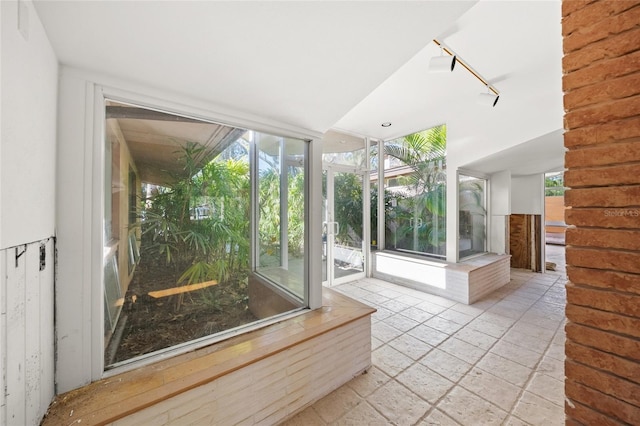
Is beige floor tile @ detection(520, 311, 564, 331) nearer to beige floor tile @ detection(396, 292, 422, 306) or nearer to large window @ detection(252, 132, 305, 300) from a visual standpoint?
beige floor tile @ detection(396, 292, 422, 306)

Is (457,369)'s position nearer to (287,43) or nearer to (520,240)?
(287,43)

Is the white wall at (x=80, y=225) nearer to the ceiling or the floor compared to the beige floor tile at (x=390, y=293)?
nearer to the ceiling

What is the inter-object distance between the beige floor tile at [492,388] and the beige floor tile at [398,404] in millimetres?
459

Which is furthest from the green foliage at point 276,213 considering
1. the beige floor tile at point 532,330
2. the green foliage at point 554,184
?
the green foliage at point 554,184

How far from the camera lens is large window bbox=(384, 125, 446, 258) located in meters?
4.28

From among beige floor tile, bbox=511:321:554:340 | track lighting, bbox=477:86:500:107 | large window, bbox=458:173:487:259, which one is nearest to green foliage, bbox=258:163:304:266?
track lighting, bbox=477:86:500:107

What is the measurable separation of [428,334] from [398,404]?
45.8 inches

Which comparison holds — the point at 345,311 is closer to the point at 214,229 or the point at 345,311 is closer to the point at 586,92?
the point at 214,229

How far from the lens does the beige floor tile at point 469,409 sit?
5.19 ft

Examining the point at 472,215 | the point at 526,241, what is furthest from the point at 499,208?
the point at 526,241

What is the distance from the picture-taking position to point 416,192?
4.54 m

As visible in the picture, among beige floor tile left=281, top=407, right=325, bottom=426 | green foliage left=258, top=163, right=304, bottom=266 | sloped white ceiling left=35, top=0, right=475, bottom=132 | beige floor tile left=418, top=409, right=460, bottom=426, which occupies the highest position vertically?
sloped white ceiling left=35, top=0, right=475, bottom=132

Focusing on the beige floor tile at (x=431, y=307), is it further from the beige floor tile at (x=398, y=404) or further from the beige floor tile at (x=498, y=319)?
the beige floor tile at (x=398, y=404)

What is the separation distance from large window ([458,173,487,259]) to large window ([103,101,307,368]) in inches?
129
